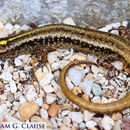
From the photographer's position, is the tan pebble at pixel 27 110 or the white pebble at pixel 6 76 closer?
the tan pebble at pixel 27 110

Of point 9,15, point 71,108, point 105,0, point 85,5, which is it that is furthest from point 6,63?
point 105,0

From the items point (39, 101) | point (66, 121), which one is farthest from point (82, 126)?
point (39, 101)

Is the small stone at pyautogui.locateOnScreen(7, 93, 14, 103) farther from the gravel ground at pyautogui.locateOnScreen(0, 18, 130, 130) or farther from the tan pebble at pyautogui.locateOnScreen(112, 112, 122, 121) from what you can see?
the tan pebble at pyautogui.locateOnScreen(112, 112, 122, 121)

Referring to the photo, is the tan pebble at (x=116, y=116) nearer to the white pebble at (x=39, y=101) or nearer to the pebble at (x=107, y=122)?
the pebble at (x=107, y=122)

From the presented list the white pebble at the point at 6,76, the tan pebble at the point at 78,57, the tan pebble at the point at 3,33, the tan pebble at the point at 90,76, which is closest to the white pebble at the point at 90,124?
the tan pebble at the point at 90,76

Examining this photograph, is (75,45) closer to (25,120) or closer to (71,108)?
(71,108)

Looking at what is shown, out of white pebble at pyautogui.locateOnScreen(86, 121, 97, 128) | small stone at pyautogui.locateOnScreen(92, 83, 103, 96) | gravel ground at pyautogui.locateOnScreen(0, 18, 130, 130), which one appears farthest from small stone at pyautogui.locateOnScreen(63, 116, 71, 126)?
small stone at pyautogui.locateOnScreen(92, 83, 103, 96)
